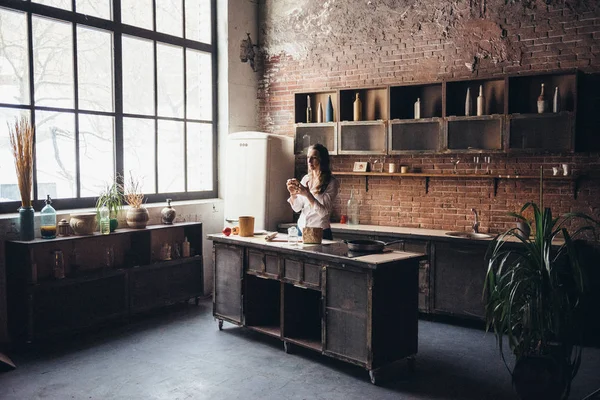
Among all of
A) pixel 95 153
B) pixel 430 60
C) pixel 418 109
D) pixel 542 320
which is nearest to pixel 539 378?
pixel 542 320

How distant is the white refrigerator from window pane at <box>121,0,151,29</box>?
5.55 feet

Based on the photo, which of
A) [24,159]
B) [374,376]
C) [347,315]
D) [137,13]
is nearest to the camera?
[374,376]

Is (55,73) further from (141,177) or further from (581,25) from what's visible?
(581,25)

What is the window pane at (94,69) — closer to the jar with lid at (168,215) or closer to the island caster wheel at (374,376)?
the jar with lid at (168,215)

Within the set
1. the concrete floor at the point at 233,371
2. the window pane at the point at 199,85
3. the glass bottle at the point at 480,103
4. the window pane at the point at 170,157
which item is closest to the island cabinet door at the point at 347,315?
the concrete floor at the point at 233,371

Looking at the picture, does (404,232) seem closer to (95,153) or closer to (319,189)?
(319,189)

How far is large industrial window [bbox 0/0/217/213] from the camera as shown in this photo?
214 inches

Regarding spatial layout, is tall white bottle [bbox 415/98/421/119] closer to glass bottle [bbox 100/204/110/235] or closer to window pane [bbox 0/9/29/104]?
glass bottle [bbox 100/204/110/235]

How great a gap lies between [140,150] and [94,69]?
106 centimetres

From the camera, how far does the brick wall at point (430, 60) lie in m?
5.63

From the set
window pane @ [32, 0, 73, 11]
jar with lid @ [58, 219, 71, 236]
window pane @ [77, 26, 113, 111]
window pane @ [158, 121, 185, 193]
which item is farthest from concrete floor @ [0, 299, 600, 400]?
window pane @ [32, 0, 73, 11]

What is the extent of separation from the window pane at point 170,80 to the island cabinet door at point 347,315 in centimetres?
352

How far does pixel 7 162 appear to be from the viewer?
5.35 meters

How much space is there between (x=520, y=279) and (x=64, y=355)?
382 centimetres
